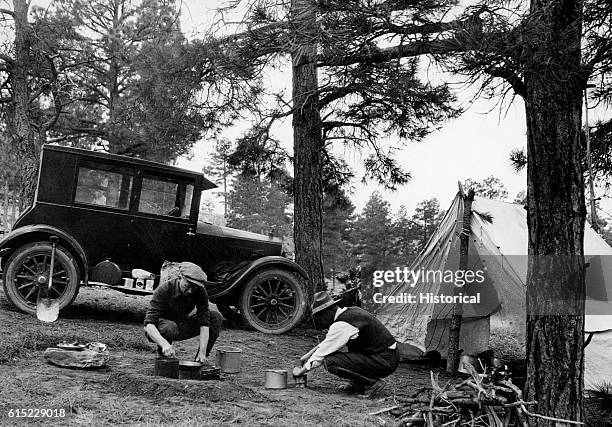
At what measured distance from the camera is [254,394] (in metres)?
4.34

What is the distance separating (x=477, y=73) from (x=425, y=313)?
4.36 metres

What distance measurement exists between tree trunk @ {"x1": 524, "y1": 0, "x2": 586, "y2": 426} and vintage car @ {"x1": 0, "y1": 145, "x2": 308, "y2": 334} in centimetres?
354

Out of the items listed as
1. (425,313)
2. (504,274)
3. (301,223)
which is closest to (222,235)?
(301,223)

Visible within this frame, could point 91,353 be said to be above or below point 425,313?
below

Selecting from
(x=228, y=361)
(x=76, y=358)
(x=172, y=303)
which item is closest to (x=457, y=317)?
(x=228, y=361)

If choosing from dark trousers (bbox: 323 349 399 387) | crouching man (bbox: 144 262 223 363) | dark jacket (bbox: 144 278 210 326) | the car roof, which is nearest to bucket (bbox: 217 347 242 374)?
crouching man (bbox: 144 262 223 363)

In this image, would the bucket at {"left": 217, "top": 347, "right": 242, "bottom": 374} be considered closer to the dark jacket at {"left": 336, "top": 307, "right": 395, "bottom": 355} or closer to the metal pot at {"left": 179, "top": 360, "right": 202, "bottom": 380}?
the metal pot at {"left": 179, "top": 360, "right": 202, "bottom": 380}

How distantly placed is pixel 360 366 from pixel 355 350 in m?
0.15

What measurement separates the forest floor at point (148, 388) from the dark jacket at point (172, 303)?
1.47 feet

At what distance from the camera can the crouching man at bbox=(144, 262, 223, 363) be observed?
4.93m

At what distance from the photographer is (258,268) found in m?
7.46

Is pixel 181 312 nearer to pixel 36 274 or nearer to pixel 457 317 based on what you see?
pixel 36 274

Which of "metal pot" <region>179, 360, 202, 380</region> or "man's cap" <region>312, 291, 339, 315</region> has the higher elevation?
"man's cap" <region>312, 291, 339, 315</region>

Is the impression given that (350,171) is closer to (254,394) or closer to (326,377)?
(326,377)
